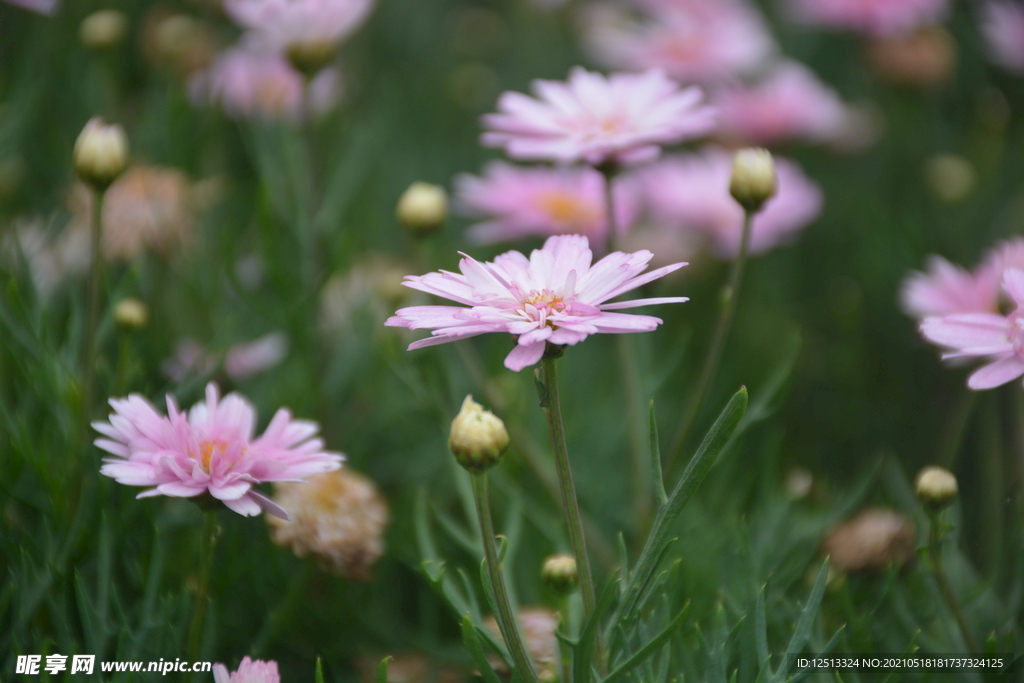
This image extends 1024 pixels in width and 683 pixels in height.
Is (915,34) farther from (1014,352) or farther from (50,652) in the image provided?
(50,652)

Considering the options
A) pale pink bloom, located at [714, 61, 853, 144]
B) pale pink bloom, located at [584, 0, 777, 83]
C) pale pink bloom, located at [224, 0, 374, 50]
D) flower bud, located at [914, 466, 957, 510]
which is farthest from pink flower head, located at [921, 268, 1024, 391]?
pale pink bloom, located at [584, 0, 777, 83]

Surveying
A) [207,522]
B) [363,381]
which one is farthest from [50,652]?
[363,381]

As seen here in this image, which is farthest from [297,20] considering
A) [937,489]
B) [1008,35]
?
[1008,35]

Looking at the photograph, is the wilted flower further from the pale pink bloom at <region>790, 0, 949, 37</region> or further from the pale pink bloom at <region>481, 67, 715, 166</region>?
the pale pink bloom at <region>790, 0, 949, 37</region>

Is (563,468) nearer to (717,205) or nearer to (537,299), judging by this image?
(537,299)

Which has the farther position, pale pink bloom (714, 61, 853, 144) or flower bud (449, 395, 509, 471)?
pale pink bloom (714, 61, 853, 144)

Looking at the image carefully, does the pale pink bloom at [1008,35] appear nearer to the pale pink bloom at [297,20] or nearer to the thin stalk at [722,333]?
the thin stalk at [722,333]

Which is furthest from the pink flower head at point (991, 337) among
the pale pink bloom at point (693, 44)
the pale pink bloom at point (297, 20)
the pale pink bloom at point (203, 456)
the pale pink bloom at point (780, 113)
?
the pale pink bloom at point (693, 44)

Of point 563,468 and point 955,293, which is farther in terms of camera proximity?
point 955,293
